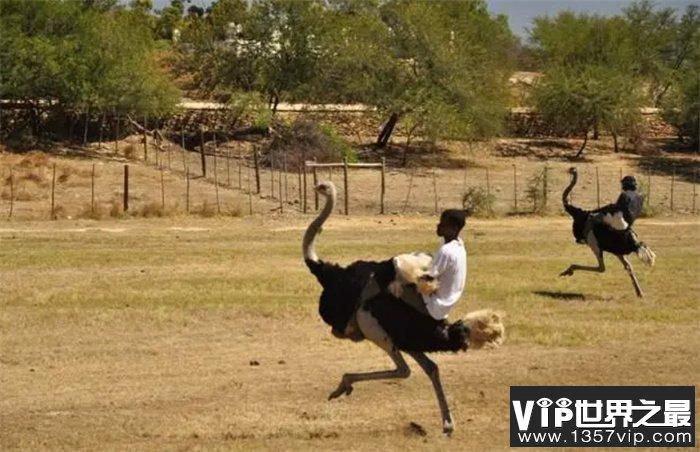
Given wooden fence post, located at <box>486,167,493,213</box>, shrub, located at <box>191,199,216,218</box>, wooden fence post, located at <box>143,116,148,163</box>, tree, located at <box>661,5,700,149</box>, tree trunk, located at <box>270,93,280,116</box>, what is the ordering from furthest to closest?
1. tree, located at <box>661,5,700,149</box>
2. tree trunk, located at <box>270,93,280,116</box>
3. wooden fence post, located at <box>143,116,148,163</box>
4. wooden fence post, located at <box>486,167,493,213</box>
5. shrub, located at <box>191,199,216,218</box>

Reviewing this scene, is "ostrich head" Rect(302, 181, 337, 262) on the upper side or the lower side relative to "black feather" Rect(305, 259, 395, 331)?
upper

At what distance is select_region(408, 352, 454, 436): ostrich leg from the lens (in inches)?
349

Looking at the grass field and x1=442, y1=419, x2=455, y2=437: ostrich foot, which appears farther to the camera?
the grass field

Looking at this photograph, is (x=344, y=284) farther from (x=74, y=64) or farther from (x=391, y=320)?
(x=74, y=64)

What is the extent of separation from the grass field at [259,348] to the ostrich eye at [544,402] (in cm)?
34

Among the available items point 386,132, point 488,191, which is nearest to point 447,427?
point 488,191

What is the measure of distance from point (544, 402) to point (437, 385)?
4.00 feet

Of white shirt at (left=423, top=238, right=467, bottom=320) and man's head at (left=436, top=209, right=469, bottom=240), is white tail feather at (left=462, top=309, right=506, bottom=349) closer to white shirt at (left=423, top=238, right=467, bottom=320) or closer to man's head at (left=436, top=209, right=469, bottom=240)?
white shirt at (left=423, top=238, right=467, bottom=320)

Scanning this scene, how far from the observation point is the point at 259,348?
1245 centimetres

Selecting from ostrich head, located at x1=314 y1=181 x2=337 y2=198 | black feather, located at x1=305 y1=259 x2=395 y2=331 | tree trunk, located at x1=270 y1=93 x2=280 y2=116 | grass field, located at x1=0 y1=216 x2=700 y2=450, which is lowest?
grass field, located at x1=0 y1=216 x2=700 y2=450

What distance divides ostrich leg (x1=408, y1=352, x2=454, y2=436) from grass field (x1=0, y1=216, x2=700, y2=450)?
122 mm

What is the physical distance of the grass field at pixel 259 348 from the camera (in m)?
9.35

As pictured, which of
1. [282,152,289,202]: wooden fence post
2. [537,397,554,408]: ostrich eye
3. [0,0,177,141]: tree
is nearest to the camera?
[537,397,554,408]: ostrich eye

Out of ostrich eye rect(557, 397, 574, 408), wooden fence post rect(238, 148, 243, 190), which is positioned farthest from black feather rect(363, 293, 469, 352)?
wooden fence post rect(238, 148, 243, 190)
